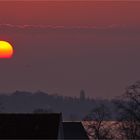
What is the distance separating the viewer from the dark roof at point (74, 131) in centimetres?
9875

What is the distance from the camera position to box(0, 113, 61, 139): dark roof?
74.6 m

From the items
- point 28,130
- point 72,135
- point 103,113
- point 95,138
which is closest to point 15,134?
point 28,130

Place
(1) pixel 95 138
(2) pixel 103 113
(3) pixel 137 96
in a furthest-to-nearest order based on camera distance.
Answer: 1. (2) pixel 103 113
2. (1) pixel 95 138
3. (3) pixel 137 96

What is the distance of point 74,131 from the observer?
101 metres

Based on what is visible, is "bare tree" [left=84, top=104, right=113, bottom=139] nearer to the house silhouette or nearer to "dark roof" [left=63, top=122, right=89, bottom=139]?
"dark roof" [left=63, top=122, right=89, bottom=139]

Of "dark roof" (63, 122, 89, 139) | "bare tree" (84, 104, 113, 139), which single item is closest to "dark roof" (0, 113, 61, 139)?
"dark roof" (63, 122, 89, 139)

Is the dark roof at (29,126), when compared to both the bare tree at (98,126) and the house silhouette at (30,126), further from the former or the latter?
the bare tree at (98,126)

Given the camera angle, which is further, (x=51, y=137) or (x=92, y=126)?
(x=92, y=126)

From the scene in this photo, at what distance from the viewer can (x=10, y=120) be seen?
7719 cm

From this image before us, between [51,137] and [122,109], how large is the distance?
96.7 feet

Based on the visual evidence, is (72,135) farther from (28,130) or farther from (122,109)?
(28,130)

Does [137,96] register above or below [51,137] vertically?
above

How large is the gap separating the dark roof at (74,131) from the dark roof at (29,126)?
21083mm

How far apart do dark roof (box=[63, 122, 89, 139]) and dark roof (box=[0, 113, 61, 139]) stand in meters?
21.1
